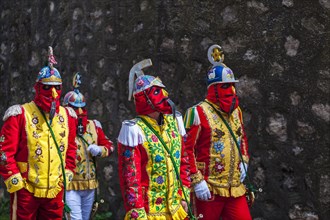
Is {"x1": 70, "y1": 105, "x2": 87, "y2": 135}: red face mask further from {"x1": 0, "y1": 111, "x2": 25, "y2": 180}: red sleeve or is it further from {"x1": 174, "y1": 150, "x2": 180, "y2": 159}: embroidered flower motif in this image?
{"x1": 174, "y1": 150, "x2": 180, "y2": 159}: embroidered flower motif

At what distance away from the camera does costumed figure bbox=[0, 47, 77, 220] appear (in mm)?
4758

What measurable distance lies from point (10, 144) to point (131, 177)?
1.42 m

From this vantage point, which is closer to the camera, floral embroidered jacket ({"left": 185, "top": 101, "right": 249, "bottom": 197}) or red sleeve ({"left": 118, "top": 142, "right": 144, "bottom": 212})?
red sleeve ({"left": 118, "top": 142, "right": 144, "bottom": 212})

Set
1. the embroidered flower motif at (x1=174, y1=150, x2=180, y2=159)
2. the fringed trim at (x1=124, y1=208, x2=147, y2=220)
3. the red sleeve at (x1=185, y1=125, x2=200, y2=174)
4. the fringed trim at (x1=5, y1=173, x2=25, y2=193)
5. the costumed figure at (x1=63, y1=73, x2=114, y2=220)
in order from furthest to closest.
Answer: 1. the costumed figure at (x1=63, y1=73, x2=114, y2=220)
2. the red sleeve at (x1=185, y1=125, x2=200, y2=174)
3. the fringed trim at (x1=5, y1=173, x2=25, y2=193)
4. the embroidered flower motif at (x1=174, y1=150, x2=180, y2=159)
5. the fringed trim at (x1=124, y1=208, x2=147, y2=220)

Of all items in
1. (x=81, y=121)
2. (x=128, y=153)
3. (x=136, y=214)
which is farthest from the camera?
(x=81, y=121)

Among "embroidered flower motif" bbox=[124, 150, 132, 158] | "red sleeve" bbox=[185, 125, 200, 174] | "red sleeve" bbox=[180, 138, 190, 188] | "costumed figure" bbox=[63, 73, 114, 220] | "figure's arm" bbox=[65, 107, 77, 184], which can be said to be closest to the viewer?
"embroidered flower motif" bbox=[124, 150, 132, 158]

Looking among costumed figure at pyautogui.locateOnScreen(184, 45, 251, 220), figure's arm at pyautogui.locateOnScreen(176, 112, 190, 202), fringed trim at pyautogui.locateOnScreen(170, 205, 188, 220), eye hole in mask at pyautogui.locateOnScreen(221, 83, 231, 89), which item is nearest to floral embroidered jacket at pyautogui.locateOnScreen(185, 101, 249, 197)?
costumed figure at pyautogui.locateOnScreen(184, 45, 251, 220)

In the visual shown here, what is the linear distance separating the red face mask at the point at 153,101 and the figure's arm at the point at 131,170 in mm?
200

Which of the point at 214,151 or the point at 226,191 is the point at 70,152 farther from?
the point at 226,191

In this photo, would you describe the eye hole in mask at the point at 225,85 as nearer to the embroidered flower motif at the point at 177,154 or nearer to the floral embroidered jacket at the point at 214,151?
the floral embroidered jacket at the point at 214,151

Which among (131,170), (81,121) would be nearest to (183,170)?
(131,170)

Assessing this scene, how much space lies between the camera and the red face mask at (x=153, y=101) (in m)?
4.05

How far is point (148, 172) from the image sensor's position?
3988 mm

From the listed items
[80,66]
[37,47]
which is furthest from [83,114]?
[37,47]
